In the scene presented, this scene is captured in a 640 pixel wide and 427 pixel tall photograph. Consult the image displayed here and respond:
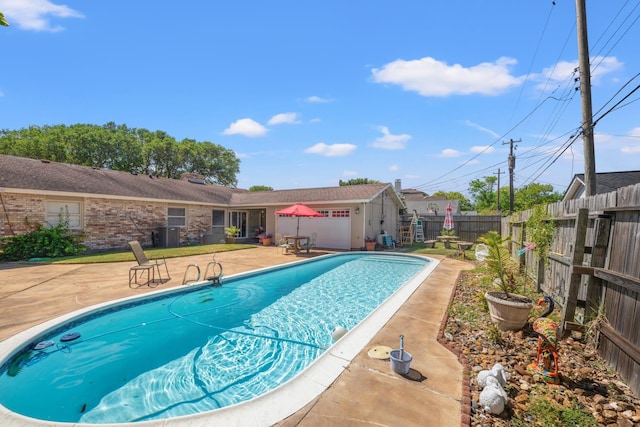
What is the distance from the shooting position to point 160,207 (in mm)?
16594

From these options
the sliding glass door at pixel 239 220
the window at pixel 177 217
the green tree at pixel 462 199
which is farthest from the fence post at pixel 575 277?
the green tree at pixel 462 199

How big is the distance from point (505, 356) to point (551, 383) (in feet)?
2.09

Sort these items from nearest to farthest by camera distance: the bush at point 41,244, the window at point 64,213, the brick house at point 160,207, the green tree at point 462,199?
the bush at point 41,244
the brick house at point 160,207
the window at point 64,213
the green tree at point 462,199

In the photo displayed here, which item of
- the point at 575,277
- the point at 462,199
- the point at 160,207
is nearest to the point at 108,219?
the point at 160,207

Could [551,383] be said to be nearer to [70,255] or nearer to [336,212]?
[336,212]

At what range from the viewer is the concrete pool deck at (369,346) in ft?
8.82

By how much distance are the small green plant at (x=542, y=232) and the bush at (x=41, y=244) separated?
1645 centimetres

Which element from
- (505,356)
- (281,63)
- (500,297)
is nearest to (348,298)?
(500,297)

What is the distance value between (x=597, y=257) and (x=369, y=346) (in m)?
3.27

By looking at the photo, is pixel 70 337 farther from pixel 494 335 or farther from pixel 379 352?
pixel 494 335

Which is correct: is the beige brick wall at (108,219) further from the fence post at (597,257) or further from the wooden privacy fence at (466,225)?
the fence post at (597,257)

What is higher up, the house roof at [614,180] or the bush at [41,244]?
the house roof at [614,180]

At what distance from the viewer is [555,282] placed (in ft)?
18.4

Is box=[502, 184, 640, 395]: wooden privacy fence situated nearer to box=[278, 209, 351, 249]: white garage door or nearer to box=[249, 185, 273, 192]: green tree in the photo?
box=[278, 209, 351, 249]: white garage door
